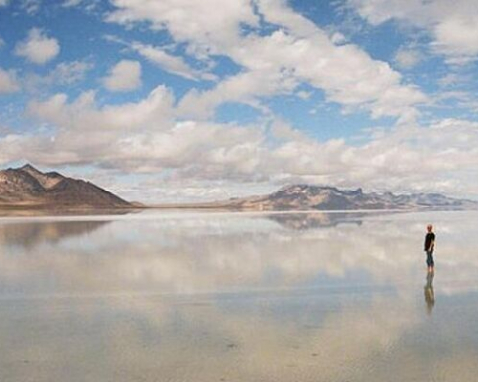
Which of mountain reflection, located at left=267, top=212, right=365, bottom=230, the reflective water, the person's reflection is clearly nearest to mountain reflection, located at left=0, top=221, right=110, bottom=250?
the reflective water

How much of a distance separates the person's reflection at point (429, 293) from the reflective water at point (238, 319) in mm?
35

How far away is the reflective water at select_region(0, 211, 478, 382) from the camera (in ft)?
33.5

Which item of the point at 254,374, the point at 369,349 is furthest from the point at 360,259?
the point at 254,374

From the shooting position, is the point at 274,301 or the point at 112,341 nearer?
the point at 112,341

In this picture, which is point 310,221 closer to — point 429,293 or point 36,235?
point 36,235

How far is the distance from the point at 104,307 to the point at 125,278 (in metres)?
5.51

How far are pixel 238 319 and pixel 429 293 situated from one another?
7.45 meters

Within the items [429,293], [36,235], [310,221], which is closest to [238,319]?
[429,293]

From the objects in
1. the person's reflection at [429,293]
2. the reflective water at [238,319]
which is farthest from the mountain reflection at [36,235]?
the person's reflection at [429,293]

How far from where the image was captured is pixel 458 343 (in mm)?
11867

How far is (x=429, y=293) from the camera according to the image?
1812 cm

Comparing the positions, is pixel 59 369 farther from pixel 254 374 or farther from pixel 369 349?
pixel 369 349

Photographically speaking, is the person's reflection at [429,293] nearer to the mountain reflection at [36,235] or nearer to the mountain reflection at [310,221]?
the mountain reflection at [36,235]

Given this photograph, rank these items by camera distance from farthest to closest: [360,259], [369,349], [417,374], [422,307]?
[360,259] < [422,307] < [369,349] < [417,374]
